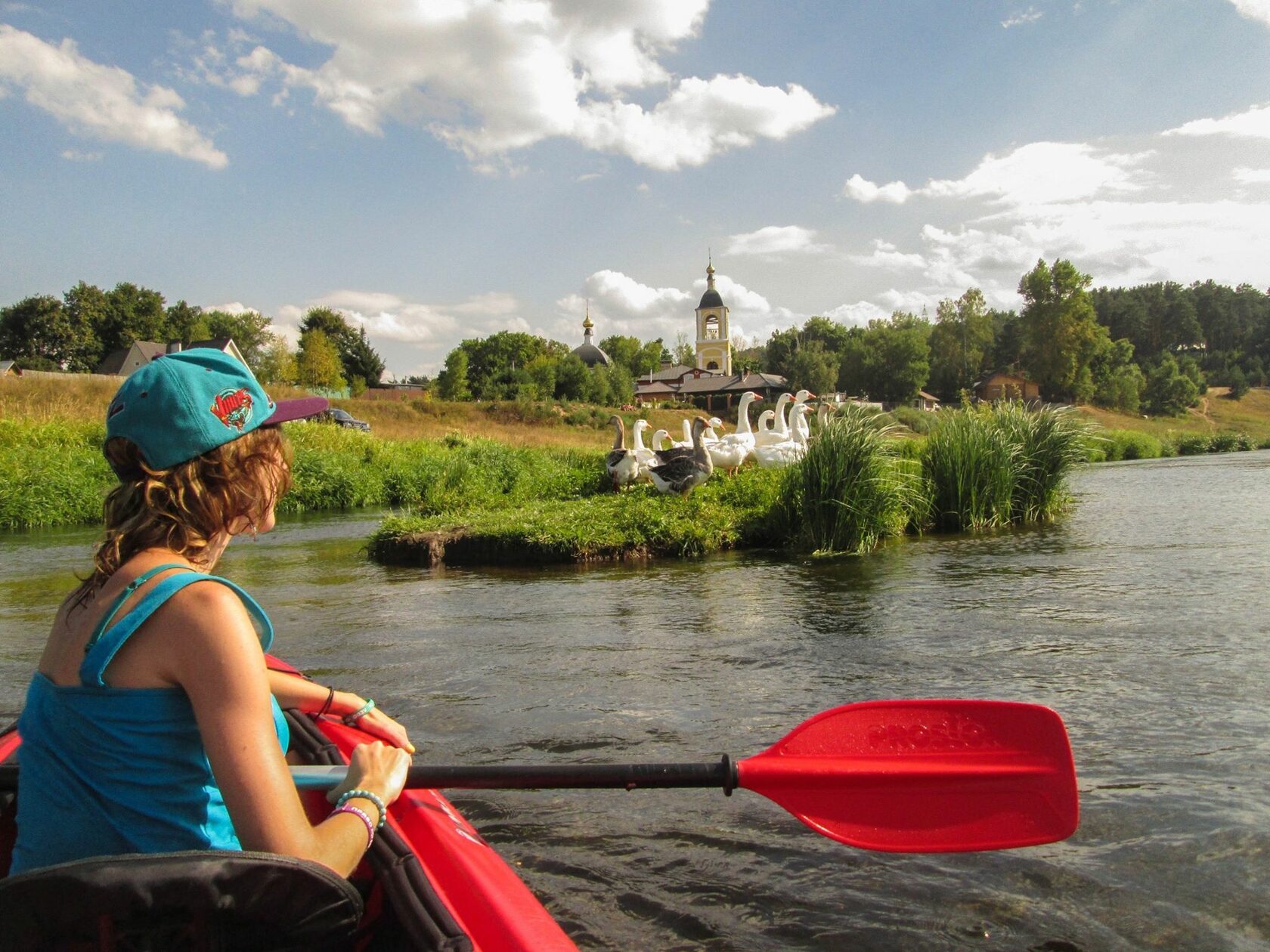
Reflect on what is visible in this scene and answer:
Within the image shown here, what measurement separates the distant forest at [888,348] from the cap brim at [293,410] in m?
53.0

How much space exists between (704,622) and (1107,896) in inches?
159

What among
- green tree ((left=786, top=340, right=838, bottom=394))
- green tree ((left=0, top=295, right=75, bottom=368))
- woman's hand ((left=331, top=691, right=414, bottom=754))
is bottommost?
woman's hand ((left=331, top=691, right=414, bottom=754))

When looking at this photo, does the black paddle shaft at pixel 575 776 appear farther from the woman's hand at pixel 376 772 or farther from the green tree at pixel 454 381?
the green tree at pixel 454 381

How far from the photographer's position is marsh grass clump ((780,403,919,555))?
10.0m

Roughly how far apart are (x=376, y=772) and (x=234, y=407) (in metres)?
0.82

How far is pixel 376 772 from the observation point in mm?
1913

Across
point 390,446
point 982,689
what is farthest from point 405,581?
point 390,446

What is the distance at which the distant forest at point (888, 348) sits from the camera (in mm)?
58219

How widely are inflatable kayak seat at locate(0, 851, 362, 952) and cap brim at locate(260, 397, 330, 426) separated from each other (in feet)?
2.71

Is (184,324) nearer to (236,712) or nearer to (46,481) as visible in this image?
(46,481)

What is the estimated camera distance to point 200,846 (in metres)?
1.61

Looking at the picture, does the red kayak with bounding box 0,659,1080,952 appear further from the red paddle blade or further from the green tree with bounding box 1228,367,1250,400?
the green tree with bounding box 1228,367,1250,400

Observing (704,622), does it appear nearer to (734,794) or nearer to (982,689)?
(982,689)

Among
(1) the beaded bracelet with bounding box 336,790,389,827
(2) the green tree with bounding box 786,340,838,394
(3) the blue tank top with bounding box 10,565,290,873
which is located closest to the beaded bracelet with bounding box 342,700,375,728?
(1) the beaded bracelet with bounding box 336,790,389,827
